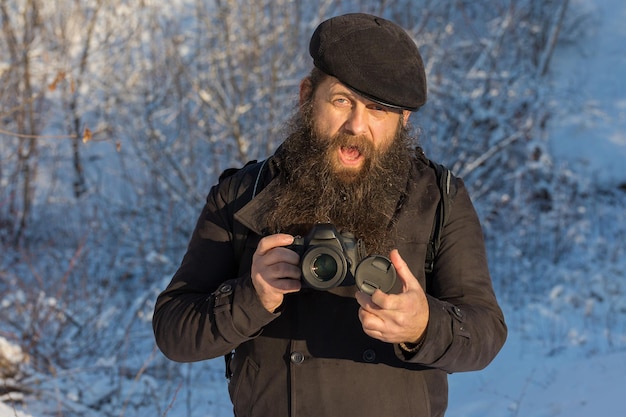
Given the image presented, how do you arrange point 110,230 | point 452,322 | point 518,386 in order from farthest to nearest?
point 110,230, point 518,386, point 452,322

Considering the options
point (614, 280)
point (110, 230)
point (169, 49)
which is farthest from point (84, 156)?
point (614, 280)

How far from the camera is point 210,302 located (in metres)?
1.68

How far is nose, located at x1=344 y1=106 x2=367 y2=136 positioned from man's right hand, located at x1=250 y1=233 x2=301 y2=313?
15.6 inches

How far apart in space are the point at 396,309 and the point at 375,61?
670 mm

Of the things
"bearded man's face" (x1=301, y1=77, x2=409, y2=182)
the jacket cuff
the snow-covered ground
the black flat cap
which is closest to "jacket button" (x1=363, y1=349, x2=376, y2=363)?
the jacket cuff

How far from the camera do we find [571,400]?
4.00m

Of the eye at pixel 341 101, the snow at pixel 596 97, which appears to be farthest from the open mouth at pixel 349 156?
the snow at pixel 596 97

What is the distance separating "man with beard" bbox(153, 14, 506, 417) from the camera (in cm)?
163

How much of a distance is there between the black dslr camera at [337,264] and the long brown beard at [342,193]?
0.68 feet

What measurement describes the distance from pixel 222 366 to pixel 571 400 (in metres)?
2.63

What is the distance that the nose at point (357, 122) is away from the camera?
1.80 m

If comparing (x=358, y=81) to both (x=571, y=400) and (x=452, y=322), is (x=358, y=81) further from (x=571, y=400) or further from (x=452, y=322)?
(x=571, y=400)

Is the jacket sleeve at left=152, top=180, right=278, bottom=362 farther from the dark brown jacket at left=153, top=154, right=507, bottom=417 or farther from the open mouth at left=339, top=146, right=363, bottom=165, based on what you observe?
the open mouth at left=339, top=146, right=363, bottom=165

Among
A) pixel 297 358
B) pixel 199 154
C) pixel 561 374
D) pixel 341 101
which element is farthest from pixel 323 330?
pixel 199 154
